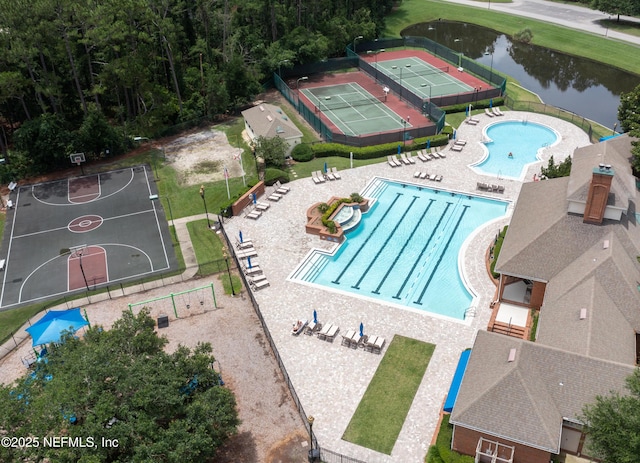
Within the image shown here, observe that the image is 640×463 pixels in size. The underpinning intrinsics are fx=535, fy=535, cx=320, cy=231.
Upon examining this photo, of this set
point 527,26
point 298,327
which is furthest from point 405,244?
point 527,26

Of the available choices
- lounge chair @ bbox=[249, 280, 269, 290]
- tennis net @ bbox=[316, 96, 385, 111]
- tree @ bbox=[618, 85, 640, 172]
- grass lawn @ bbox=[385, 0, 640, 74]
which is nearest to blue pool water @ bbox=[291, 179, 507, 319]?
lounge chair @ bbox=[249, 280, 269, 290]

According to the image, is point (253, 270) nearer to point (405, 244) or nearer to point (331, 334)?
point (331, 334)

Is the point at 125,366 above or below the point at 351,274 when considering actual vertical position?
above

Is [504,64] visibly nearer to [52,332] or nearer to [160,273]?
[160,273]

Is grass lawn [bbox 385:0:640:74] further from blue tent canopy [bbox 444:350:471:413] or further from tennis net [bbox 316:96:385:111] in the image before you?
blue tent canopy [bbox 444:350:471:413]

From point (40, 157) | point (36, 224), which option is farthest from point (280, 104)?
point (36, 224)

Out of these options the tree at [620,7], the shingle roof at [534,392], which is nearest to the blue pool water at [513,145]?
the shingle roof at [534,392]

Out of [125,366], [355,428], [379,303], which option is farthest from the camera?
[379,303]
